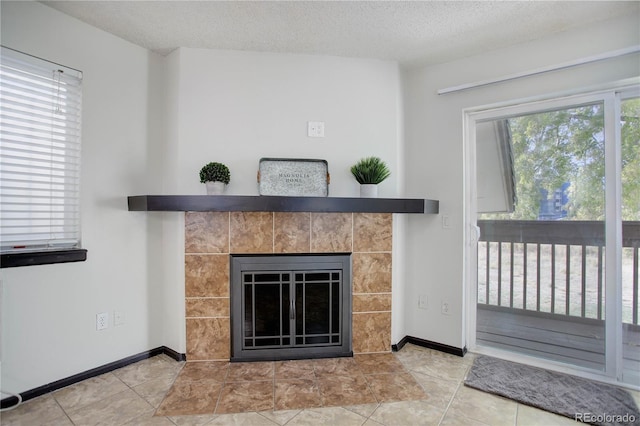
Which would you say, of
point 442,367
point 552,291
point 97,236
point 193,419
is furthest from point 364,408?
point 97,236

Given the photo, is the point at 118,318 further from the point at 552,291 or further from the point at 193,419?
the point at 552,291

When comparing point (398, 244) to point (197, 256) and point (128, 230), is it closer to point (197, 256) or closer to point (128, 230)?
point (197, 256)

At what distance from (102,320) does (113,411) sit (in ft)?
2.02

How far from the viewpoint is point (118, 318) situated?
209 centimetres

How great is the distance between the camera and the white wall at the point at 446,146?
2.03 meters

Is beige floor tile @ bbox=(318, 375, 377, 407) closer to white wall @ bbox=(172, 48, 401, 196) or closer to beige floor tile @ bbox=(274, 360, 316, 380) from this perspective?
beige floor tile @ bbox=(274, 360, 316, 380)

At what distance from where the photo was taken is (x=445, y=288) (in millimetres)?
2367

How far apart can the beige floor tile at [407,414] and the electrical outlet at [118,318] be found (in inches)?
68.5

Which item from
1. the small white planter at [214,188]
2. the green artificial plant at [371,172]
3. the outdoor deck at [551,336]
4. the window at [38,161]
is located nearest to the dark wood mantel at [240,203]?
the small white planter at [214,188]

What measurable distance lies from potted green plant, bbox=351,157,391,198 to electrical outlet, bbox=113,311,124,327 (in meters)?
1.86

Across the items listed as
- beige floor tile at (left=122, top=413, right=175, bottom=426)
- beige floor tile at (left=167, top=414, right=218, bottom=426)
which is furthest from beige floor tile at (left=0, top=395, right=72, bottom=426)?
beige floor tile at (left=167, top=414, right=218, bottom=426)

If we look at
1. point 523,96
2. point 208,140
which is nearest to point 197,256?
point 208,140

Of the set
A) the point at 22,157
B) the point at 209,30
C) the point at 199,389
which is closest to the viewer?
the point at 22,157

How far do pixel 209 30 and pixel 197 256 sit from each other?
1.51 meters
